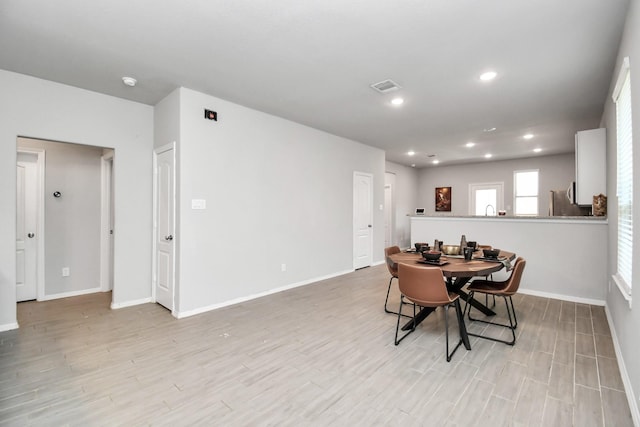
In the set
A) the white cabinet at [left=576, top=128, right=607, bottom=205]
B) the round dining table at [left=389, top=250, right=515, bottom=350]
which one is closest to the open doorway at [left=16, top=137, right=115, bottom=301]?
the round dining table at [left=389, top=250, right=515, bottom=350]

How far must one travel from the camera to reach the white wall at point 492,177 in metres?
7.84

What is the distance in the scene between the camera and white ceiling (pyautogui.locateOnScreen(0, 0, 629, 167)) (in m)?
2.24

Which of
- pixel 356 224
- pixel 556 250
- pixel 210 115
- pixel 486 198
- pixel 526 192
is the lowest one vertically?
pixel 556 250

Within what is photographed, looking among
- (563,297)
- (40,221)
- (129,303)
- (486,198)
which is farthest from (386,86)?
(486,198)

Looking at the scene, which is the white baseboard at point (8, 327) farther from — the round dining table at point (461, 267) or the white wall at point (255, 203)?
the round dining table at point (461, 267)

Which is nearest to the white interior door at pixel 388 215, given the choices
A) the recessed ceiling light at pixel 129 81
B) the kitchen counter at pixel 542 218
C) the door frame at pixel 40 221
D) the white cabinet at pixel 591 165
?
the kitchen counter at pixel 542 218

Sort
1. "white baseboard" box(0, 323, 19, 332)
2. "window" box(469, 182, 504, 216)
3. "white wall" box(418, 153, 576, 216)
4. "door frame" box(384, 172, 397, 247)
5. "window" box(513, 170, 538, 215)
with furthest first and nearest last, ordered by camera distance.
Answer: "door frame" box(384, 172, 397, 247), "window" box(469, 182, 504, 216), "window" box(513, 170, 538, 215), "white wall" box(418, 153, 576, 216), "white baseboard" box(0, 323, 19, 332)

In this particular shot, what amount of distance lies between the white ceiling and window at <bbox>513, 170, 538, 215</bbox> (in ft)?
13.7

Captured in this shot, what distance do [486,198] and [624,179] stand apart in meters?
7.06

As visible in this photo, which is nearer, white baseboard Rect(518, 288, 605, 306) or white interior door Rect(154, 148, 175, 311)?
white interior door Rect(154, 148, 175, 311)

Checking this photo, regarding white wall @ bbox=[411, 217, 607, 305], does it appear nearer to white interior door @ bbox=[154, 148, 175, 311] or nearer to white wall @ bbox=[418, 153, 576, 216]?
white wall @ bbox=[418, 153, 576, 216]

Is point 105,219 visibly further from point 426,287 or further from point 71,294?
point 426,287

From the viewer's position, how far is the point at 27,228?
4223 millimetres

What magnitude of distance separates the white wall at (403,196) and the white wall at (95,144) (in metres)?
6.47
